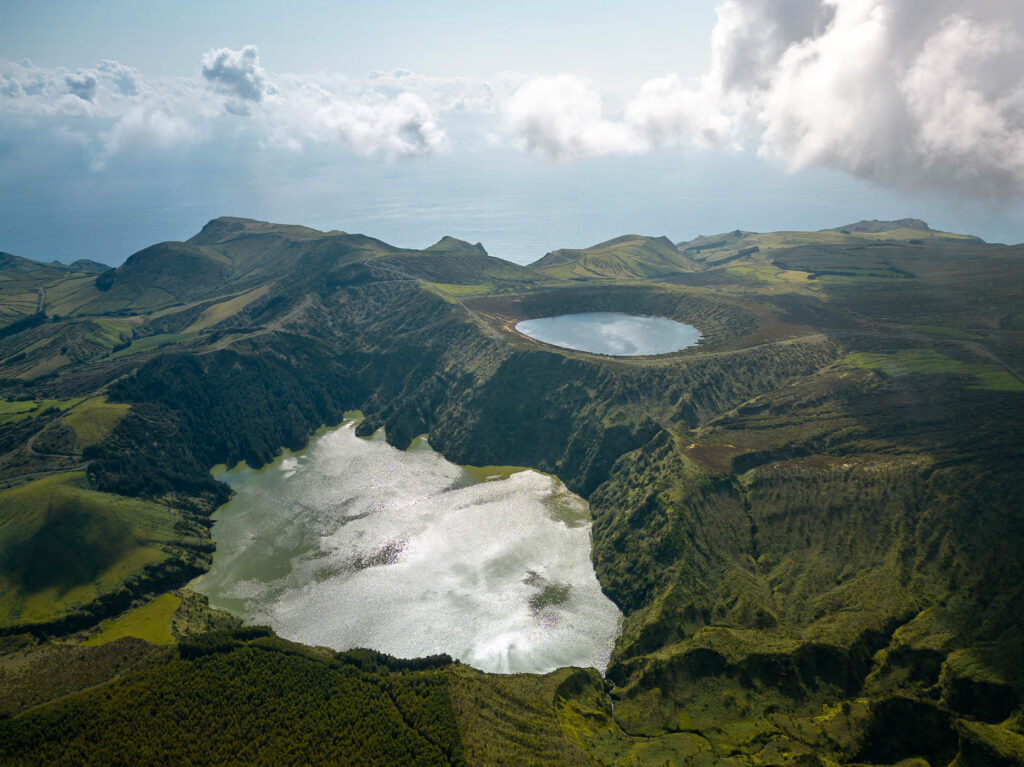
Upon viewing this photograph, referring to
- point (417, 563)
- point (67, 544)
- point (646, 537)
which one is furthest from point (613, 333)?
point (67, 544)

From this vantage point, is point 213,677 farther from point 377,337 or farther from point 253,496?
point 377,337

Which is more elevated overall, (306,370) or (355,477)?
(306,370)

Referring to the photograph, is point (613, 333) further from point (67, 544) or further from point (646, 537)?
point (67, 544)

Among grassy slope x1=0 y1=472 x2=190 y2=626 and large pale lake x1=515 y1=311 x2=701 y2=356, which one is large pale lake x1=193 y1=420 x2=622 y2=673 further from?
large pale lake x1=515 y1=311 x2=701 y2=356

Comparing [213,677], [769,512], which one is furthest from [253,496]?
[769,512]

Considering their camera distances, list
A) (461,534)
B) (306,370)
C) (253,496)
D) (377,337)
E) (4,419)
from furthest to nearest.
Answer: (377,337), (306,370), (4,419), (253,496), (461,534)

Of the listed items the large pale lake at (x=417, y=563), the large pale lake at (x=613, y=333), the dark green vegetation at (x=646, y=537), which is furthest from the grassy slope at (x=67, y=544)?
the large pale lake at (x=613, y=333)

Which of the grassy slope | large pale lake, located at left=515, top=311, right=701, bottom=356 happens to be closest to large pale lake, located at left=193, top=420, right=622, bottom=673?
the grassy slope
